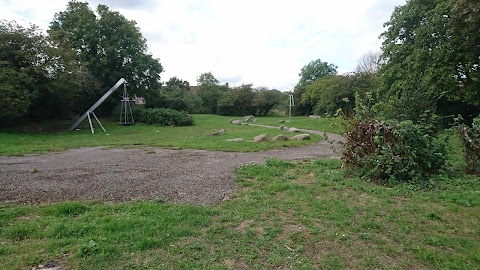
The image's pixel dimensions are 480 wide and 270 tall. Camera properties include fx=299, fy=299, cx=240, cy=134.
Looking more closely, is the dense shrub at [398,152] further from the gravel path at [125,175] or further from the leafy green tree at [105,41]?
the leafy green tree at [105,41]

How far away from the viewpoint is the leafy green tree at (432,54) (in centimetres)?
979

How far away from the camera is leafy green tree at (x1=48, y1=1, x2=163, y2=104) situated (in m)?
23.1

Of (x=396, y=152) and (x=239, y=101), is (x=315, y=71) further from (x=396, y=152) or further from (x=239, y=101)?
(x=396, y=152)

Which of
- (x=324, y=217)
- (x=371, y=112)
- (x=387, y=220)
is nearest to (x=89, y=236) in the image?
(x=324, y=217)

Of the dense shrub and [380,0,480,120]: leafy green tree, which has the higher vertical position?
[380,0,480,120]: leafy green tree

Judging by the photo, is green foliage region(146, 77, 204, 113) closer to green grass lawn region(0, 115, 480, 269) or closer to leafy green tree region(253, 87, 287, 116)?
leafy green tree region(253, 87, 287, 116)


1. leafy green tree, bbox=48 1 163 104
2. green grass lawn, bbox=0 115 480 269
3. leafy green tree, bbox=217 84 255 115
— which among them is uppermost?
leafy green tree, bbox=48 1 163 104

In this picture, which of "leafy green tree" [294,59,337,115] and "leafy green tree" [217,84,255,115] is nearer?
"leafy green tree" [217,84,255,115]

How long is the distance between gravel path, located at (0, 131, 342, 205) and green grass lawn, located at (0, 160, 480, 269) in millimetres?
553

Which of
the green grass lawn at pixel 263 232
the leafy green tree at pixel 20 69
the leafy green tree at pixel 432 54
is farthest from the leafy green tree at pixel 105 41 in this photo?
the green grass lawn at pixel 263 232

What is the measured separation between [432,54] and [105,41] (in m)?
22.5

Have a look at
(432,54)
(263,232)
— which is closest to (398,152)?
(263,232)

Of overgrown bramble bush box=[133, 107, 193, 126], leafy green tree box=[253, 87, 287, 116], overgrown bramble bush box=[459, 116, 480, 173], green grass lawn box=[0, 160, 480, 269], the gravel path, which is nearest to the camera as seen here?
green grass lawn box=[0, 160, 480, 269]

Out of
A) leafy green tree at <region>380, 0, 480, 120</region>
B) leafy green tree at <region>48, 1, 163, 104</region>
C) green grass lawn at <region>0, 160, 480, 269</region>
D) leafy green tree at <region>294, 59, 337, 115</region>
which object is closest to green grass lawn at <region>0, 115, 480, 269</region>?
green grass lawn at <region>0, 160, 480, 269</region>
